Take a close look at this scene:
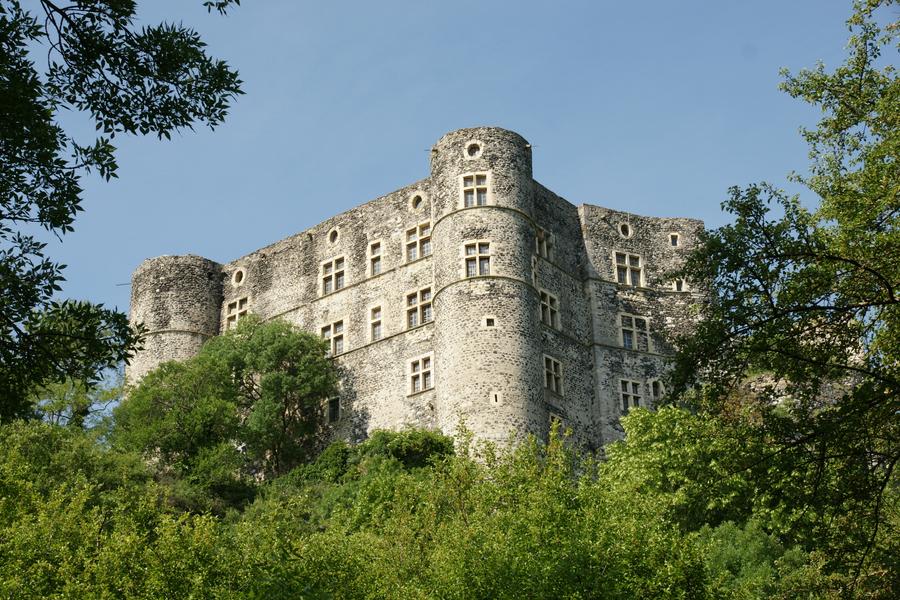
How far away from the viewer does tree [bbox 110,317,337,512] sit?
43.5 m

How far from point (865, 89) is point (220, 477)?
27.8 m

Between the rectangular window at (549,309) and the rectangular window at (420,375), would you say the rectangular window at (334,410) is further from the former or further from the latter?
the rectangular window at (549,309)

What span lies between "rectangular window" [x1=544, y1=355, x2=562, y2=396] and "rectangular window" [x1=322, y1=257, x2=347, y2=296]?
9.87 meters

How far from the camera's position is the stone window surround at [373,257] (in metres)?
49.8

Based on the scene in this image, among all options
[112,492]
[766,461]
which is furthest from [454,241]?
[766,461]

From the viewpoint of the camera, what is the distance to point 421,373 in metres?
45.8

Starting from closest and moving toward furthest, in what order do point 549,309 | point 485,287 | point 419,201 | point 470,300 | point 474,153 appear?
1. point 470,300
2. point 485,287
3. point 549,309
4. point 474,153
5. point 419,201

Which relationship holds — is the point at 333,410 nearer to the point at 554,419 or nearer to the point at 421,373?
the point at 421,373

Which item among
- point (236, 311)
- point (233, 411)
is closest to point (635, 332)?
point (233, 411)

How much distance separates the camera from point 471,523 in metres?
25.9

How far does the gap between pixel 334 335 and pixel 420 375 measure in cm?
543

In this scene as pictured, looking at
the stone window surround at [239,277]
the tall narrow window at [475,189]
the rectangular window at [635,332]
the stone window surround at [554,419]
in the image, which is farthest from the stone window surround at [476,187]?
the stone window surround at [239,277]

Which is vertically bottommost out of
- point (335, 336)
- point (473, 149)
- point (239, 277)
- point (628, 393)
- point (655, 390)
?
point (628, 393)

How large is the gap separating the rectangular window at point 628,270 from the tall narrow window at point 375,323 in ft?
32.6
